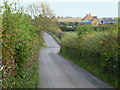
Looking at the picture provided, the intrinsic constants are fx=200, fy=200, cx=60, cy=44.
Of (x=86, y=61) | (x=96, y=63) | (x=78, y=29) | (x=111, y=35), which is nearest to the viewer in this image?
(x=111, y=35)

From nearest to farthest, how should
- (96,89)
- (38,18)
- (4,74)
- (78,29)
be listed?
(4,74) → (96,89) → (78,29) → (38,18)

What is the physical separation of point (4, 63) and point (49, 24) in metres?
41.3

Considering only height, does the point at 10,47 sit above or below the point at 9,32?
below

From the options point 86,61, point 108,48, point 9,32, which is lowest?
point 86,61

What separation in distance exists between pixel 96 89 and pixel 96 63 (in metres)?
6.03

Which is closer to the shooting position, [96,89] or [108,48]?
[96,89]

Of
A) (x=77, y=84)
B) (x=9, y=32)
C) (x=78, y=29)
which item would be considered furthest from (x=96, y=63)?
(x=9, y=32)

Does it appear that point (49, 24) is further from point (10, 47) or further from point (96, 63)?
point (10, 47)

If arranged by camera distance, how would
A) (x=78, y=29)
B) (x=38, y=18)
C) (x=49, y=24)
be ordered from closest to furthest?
1. (x=78, y=29)
2. (x=38, y=18)
3. (x=49, y=24)

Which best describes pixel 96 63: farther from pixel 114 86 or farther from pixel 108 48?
pixel 114 86

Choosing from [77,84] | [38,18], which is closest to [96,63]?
[77,84]

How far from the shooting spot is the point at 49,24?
45.4m

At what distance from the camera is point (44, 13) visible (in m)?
44.0

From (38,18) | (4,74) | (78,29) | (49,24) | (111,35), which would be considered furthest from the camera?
(49,24)
